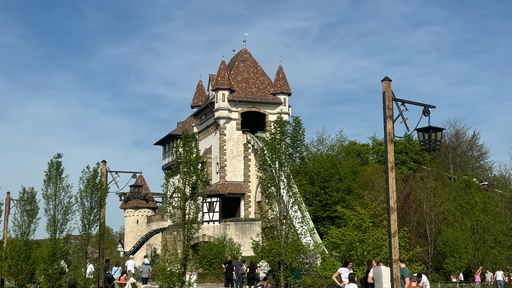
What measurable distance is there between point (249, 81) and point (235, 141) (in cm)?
540

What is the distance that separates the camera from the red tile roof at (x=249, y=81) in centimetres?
5859

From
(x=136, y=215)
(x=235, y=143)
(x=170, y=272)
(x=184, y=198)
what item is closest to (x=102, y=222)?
(x=184, y=198)

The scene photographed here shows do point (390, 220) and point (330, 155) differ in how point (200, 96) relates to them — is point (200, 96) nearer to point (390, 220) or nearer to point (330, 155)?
point (330, 155)

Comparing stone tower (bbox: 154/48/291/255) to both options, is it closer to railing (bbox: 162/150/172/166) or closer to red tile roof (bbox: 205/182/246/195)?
red tile roof (bbox: 205/182/246/195)

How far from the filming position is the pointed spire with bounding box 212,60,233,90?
57531 millimetres

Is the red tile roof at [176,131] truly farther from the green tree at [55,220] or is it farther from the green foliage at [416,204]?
the green tree at [55,220]

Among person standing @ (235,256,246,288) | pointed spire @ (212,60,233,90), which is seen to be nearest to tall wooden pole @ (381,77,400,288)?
person standing @ (235,256,246,288)

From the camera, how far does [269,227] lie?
23797 millimetres

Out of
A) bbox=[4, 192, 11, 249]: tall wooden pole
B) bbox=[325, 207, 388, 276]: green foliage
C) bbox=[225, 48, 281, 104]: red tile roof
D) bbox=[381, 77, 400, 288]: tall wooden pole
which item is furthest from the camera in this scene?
bbox=[225, 48, 281, 104]: red tile roof

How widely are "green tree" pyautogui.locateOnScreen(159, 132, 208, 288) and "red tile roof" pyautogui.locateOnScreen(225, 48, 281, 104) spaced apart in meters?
37.2

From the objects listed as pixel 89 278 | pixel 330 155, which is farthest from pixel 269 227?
pixel 330 155

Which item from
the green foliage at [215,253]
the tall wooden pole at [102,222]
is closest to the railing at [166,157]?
the green foliage at [215,253]

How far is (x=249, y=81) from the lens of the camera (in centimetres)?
6012

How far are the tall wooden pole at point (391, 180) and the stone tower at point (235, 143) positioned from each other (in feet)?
133
